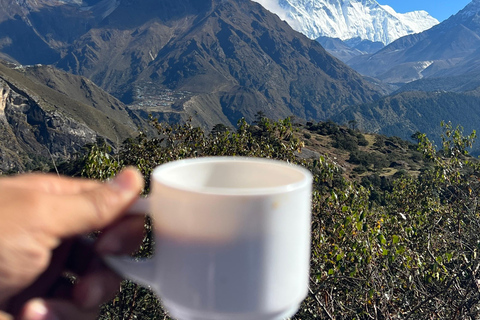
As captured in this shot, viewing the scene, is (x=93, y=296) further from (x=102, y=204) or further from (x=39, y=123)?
(x=39, y=123)

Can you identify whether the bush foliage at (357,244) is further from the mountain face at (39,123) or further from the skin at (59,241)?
the mountain face at (39,123)

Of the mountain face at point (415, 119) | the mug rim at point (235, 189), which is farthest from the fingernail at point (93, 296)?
the mountain face at point (415, 119)

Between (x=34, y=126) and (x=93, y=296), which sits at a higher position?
(x=93, y=296)

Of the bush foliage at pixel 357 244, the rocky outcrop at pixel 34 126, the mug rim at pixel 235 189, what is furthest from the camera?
the rocky outcrop at pixel 34 126

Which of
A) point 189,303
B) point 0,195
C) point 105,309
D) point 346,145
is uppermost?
point 0,195

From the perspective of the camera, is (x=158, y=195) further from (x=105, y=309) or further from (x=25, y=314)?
(x=105, y=309)

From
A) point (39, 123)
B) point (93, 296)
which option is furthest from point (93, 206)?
point (39, 123)

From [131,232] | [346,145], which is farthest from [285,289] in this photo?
[346,145]
